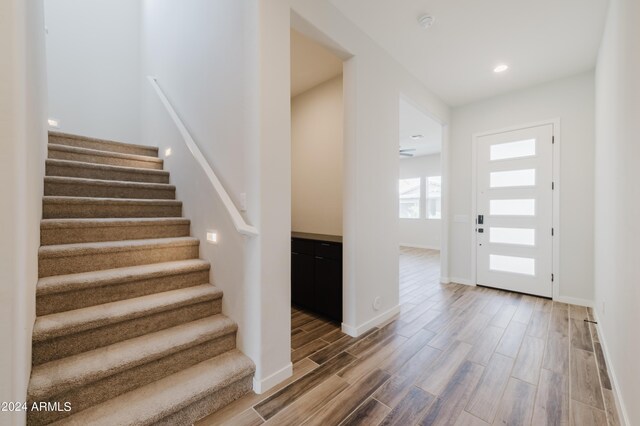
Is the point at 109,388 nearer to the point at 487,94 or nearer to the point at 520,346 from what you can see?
the point at 520,346

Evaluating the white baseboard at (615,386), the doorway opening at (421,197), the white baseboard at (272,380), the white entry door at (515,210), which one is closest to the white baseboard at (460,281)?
the white entry door at (515,210)

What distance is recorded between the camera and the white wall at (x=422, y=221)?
27.2 ft

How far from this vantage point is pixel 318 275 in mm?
3012

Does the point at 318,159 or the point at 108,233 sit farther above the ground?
the point at 318,159

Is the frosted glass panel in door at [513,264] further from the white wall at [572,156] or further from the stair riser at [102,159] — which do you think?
the stair riser at [102,159]

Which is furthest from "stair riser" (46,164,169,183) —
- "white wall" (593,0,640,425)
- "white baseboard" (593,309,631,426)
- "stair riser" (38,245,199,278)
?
"white baseboard" (593,309,631,426)

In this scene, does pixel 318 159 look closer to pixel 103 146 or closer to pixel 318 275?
pixel 318 275

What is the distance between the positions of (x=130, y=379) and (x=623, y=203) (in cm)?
324

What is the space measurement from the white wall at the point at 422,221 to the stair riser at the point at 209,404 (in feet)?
24.1

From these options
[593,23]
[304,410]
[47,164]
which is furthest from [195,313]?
[593,23]

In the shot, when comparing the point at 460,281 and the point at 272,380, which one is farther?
the point at 460,281

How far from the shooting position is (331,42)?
2.35 meters

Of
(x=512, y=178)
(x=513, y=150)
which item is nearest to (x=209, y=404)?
(x=512, y=178)

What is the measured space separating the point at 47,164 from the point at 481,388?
4111 millimetres
